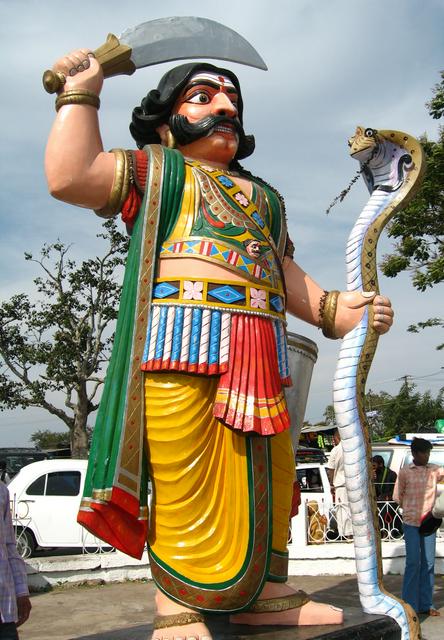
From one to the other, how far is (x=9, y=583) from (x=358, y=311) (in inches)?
71.7

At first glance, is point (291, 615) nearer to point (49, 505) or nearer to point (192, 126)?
point (192, 126)

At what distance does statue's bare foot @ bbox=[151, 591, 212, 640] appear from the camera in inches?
97.8

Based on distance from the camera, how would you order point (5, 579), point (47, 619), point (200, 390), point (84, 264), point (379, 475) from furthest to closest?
1. point (84, 264)
2. point (379, 475)
3. point (47, 619)
4. point (200, 390)
5. point (5, 579)

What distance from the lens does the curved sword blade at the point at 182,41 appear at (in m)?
3.09

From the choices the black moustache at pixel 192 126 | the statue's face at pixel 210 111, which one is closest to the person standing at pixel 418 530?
the statue's face at pixel 210 111

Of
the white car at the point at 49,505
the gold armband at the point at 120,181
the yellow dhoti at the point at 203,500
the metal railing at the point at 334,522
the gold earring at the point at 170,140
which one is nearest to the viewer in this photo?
the yellow dhoti at the point at 203,500

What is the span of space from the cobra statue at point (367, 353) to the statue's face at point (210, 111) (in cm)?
61

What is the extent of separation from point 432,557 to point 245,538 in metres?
3.44

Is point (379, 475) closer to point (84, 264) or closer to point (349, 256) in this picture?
point (349, 256)

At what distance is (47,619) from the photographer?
5.46 meters

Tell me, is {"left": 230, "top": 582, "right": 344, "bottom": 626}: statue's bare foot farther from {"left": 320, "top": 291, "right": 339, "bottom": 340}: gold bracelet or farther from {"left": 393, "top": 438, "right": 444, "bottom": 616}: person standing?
{"left": 393, "top": 438, "right": 444, "bottom": 616}: person standing

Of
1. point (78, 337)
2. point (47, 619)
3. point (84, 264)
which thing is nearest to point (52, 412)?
point (78, 337)

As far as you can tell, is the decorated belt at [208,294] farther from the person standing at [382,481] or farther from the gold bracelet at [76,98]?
the person standing at [382,481]

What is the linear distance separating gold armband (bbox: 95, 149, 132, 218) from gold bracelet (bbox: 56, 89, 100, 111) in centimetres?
22
